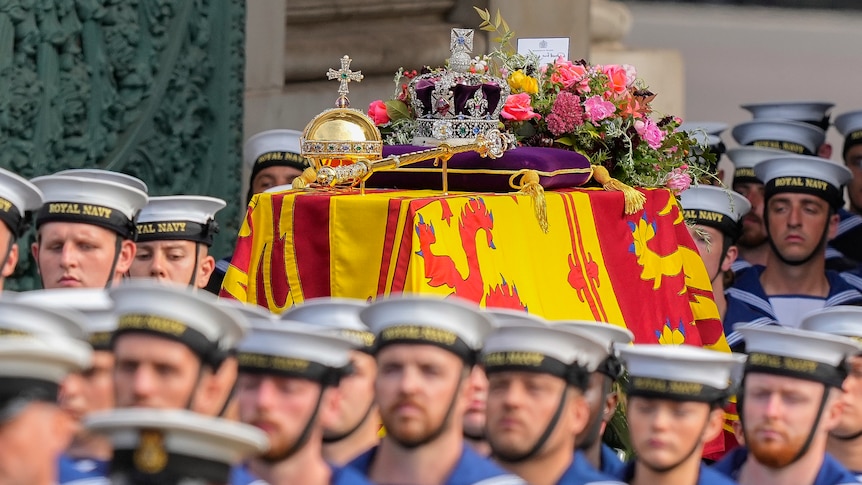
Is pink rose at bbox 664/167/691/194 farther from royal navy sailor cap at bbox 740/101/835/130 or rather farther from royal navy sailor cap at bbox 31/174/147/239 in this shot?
royal navy sailor cap at bbox 740/101/835/130

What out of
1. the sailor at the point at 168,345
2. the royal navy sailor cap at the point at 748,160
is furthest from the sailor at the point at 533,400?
the royal navy sailor cap at the point at 748,160

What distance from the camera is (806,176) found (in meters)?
9.07

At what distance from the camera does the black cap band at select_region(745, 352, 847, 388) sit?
16.7 ft

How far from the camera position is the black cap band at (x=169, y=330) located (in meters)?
4.37

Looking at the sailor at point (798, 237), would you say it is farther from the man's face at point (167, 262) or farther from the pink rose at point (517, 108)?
the man's face at point (167, 262)

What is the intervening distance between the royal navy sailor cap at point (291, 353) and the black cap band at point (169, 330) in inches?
5.2

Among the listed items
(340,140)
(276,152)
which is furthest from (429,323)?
(276,152)

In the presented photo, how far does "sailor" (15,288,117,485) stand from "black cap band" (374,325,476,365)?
0.65 meters

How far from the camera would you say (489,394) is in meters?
4.79

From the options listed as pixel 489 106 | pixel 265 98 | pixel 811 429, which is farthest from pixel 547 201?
pixel 265 98

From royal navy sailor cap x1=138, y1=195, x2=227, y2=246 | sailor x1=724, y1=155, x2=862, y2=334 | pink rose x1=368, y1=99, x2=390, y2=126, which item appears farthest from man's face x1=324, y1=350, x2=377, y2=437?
sailor x1=724, y1=155, x2=862, y2=334

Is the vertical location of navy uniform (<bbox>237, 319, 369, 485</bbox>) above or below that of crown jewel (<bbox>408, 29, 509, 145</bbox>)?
below

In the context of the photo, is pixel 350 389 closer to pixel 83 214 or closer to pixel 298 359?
pixel 298 359

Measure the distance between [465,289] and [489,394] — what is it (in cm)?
185
